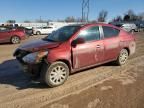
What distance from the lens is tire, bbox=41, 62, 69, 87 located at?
589 centimetres

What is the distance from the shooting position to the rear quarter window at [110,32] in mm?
7647

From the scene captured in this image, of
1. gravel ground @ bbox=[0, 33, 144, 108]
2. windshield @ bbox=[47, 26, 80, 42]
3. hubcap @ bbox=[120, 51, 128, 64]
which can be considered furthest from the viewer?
hubcap @ bbox=[120, 51, 128, 64]

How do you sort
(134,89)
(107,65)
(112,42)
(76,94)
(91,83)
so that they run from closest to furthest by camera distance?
(76,94) < (134,89) < (91,83) < (112,42) < (107,65)

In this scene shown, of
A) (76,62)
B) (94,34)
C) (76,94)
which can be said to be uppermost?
(94,34)

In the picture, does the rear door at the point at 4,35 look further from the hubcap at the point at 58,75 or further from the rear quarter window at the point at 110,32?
the hubcap at the point at 58,75

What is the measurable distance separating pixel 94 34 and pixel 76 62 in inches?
49.7

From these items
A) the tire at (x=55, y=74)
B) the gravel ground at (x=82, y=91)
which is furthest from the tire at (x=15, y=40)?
the tire at (x=55, y=74)

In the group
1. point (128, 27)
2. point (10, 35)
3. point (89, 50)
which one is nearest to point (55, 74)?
point (89, 50)

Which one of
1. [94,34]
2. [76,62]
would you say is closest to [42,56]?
[76,62]

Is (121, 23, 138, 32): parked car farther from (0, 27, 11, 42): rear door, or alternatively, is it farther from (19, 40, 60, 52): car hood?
(19, 40, 60, 52): car hood

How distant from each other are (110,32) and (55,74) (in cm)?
284

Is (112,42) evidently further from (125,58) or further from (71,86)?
(71,86)

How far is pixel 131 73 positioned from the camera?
7328 millimetres

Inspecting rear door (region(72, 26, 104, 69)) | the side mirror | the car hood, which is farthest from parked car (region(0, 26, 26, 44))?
the side mirror
